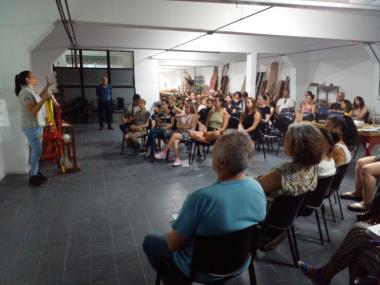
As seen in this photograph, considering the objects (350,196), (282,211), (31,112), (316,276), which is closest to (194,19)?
(31,112)

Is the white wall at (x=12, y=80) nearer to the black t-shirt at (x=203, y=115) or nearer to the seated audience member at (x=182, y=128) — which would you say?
the seated audience member at (x=182, y=128)

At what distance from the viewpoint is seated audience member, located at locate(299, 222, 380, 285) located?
1660 mm

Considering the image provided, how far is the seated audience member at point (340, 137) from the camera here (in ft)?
9.74

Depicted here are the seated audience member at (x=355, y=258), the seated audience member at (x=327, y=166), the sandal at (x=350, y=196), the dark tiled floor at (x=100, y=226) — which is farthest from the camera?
the sandal at (x=350, y=196)

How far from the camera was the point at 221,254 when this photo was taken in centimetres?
142

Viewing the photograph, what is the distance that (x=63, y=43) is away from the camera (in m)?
8.52

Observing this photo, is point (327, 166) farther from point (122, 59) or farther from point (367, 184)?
point (122, 59)

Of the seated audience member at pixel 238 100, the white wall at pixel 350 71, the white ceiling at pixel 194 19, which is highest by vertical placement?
the white ceiling at pixel 194 19

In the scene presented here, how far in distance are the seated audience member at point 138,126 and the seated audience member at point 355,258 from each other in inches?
187

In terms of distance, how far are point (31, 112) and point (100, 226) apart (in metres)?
2.00

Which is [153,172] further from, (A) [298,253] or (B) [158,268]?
(B) [158,268]

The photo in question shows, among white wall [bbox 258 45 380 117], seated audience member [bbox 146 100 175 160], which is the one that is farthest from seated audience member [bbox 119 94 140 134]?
white wall [bbox 258 45 380 117]

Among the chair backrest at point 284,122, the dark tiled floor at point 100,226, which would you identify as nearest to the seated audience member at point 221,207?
the dark tiled floor at point 100,226

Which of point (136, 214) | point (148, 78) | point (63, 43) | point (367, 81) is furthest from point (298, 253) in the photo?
point (148, 78)
